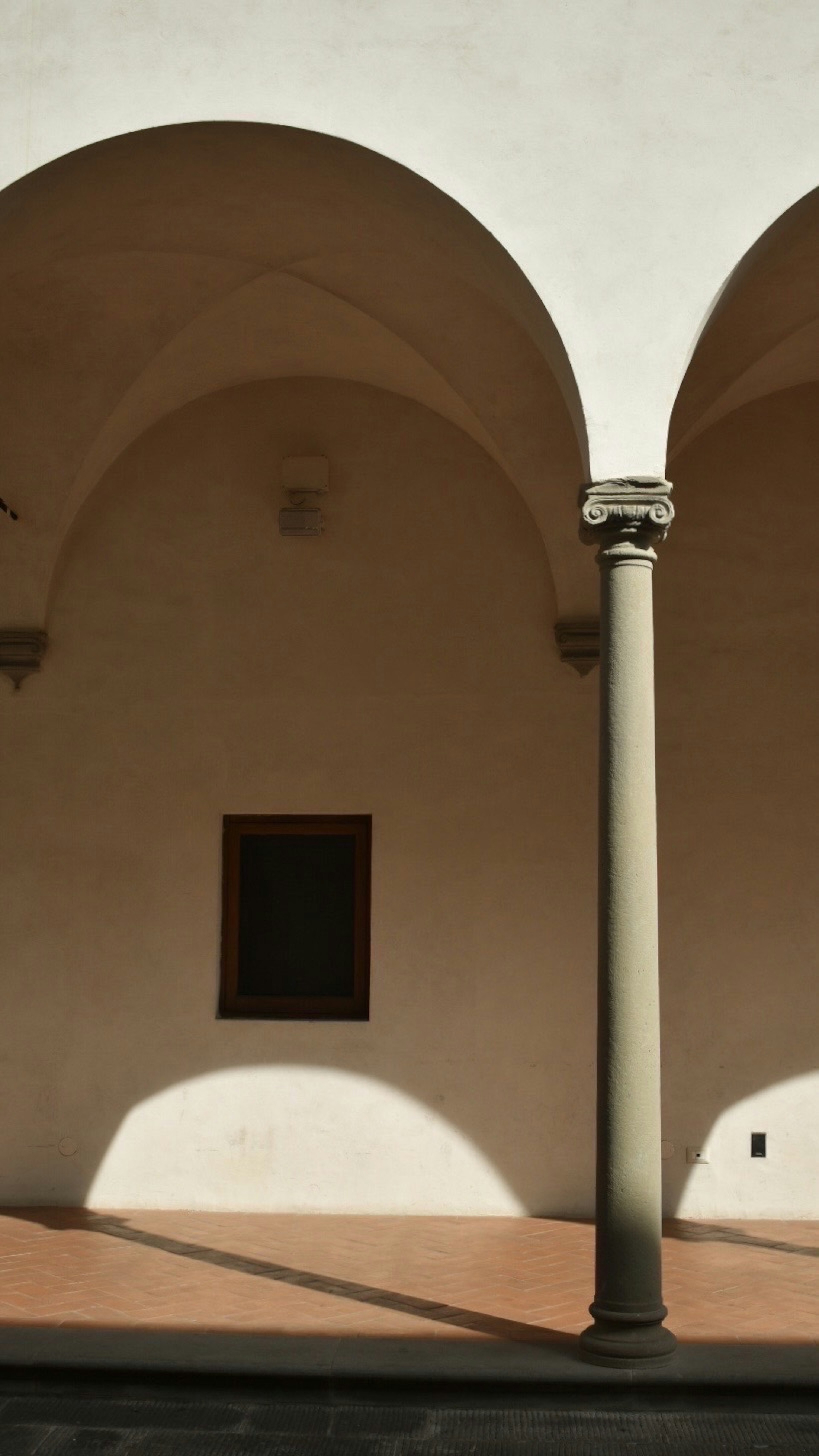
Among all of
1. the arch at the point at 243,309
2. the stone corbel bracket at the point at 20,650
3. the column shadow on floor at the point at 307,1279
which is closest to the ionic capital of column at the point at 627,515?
the arch at the point at 243,309

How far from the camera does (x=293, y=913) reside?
29.2 ft

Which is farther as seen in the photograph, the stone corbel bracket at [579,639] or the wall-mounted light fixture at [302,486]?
the wall-mounted light fixture at [302,486]

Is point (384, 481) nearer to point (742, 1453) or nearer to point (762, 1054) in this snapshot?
point (762, 1054)

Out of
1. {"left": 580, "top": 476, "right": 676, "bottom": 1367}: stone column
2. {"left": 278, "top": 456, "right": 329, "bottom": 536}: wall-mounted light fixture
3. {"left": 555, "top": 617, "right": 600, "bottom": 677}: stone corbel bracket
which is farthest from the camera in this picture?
{"left": 278, "top": 456, "right": 329, "bottom": 536}: wall-mounted light fixture

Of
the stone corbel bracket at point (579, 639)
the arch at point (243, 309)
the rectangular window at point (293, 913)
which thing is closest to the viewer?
the arch at point (243, 309)

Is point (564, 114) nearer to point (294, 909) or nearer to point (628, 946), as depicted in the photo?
point (628, 946)

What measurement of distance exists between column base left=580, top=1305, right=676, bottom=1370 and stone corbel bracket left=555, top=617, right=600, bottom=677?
412cm

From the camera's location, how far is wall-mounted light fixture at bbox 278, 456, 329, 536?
8930 millimetres

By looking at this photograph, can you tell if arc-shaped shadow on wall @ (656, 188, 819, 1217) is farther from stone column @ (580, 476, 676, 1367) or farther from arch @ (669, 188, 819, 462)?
stone column @ (580, 476, 676, 1367)

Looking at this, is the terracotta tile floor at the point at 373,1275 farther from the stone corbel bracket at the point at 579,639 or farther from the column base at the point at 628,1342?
the stone corbel bracket at the point at 579,639

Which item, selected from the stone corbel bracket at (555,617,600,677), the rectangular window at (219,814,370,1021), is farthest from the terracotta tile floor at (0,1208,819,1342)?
the stone corbel bracket at (555,617,600,677)

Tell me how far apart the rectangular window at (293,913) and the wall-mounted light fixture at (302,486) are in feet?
5.77

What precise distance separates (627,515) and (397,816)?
133 inches

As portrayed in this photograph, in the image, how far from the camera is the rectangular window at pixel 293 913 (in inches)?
347
